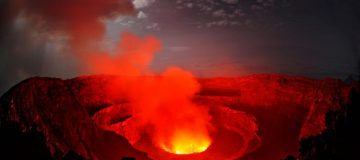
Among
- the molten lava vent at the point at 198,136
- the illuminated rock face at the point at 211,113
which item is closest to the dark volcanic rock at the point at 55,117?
the illuminated rock face at the point at 211,113

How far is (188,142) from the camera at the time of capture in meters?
41.7

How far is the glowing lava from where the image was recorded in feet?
133

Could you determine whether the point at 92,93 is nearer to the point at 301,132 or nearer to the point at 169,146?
the point at 169,146

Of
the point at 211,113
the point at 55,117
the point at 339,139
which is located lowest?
the point at 211,113

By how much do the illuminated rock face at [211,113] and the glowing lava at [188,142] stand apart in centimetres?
144

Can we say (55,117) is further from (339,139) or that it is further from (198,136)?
(339,139)

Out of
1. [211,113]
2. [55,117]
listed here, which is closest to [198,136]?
[211,113]

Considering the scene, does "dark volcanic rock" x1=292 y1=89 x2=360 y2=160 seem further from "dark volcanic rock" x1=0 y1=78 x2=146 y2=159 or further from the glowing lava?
the glowing lava

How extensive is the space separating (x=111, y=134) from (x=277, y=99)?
18.0 metres

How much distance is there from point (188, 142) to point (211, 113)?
4.07m

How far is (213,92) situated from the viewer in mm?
44094

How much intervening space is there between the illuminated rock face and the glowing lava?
4.74 feet

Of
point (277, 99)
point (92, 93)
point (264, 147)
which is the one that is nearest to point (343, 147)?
point (264, 147)

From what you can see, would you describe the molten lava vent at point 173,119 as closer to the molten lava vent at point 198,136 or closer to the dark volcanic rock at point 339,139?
the molten lava vent at point 198,136
